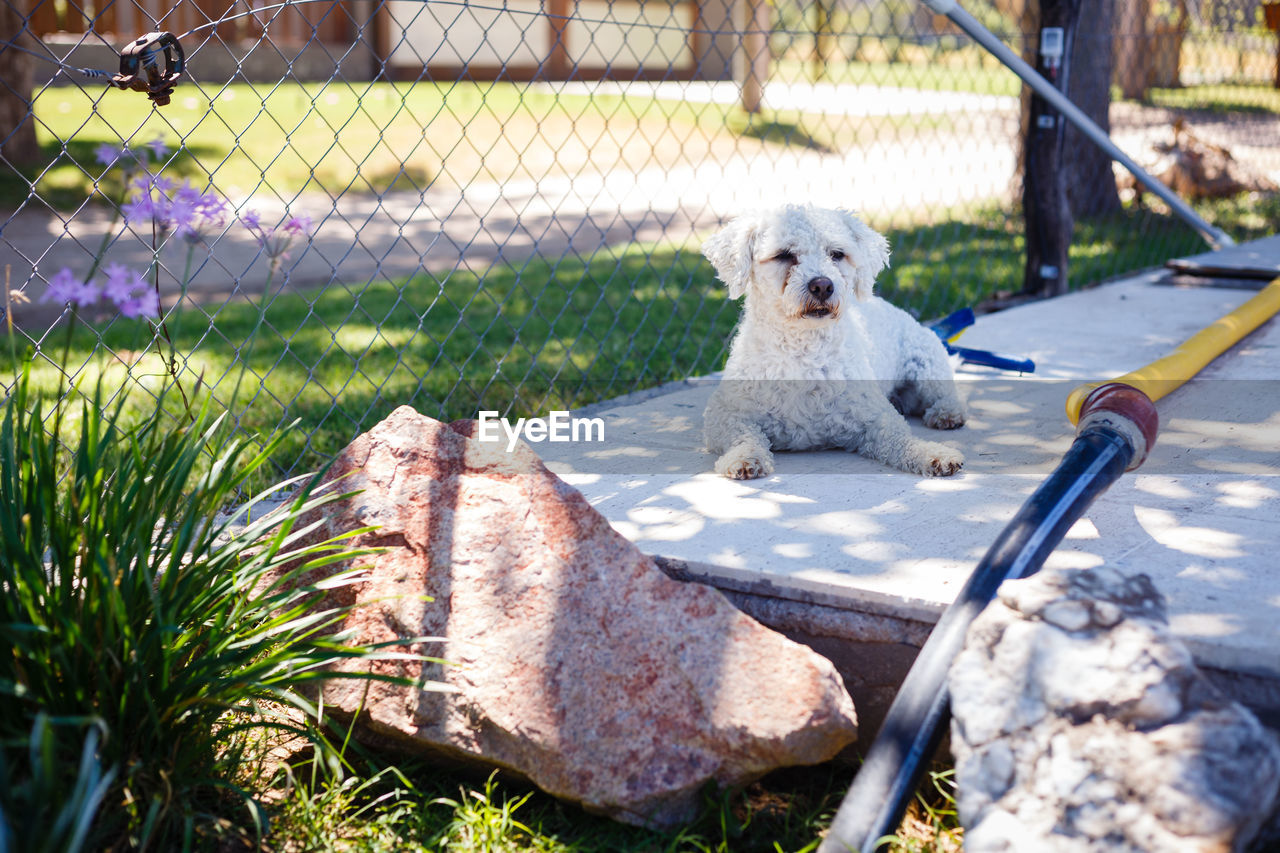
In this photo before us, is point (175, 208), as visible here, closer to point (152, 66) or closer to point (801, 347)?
point (152, 66)

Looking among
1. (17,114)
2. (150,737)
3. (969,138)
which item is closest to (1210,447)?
(150,737)

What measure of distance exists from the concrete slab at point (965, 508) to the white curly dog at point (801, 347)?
0.33 ft

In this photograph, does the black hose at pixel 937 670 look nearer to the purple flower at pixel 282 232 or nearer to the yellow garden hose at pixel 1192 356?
the yellow garden hose at pixel 1192 356

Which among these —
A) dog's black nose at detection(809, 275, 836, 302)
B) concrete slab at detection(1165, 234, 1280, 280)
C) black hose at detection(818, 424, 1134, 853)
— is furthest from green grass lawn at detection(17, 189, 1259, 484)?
black hose at detection(818, 424, 1134, 853)

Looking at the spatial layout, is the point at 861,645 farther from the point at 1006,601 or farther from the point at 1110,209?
the point at 1110,209

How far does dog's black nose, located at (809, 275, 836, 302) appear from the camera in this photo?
3447 millimetres

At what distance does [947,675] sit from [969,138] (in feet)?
53.7

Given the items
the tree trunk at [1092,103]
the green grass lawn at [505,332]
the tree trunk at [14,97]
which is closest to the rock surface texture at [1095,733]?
the green grass lawn at [505,332]

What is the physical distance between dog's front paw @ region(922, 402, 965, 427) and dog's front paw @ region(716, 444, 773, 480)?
0.87 meters

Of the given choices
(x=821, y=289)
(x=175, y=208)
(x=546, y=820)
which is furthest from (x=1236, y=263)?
(x=175, y=208)

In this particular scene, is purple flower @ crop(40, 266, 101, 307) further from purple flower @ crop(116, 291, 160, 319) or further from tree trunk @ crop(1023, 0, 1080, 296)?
tree trunk @ crop(1023, 0, 1080, 296)

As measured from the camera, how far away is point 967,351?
4.79 meters

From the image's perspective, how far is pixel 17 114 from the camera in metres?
12.5

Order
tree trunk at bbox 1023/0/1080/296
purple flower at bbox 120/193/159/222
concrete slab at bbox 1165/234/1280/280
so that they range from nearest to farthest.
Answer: purple flower at bbox 120/193/159/222 < tree trunk at bbox 1023/0/1080/296 < concrete slab at bbox 1165/234/1280/280
